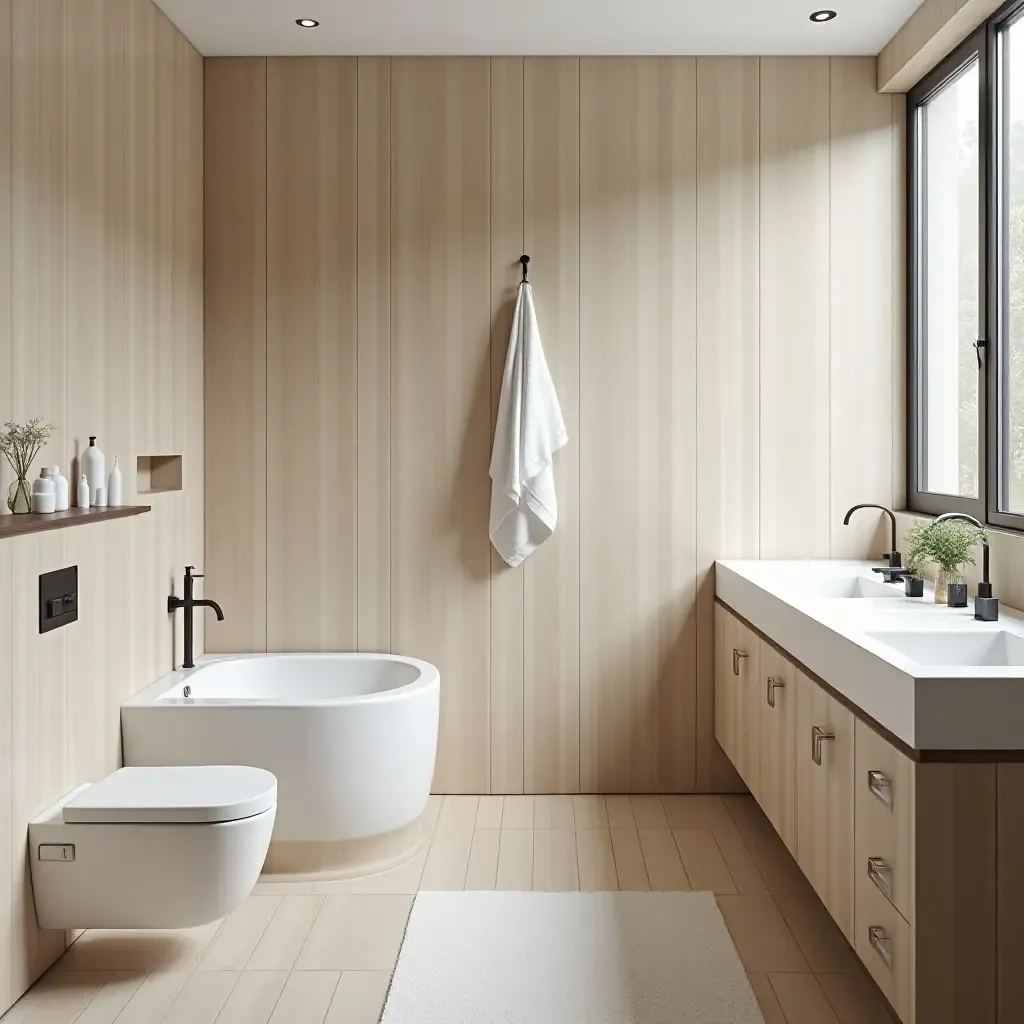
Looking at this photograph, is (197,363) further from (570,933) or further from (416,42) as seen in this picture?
(570,933)

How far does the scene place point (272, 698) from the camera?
3395 millimetres

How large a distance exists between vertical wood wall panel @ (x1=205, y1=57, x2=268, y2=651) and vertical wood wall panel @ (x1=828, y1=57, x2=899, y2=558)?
6.71 feet

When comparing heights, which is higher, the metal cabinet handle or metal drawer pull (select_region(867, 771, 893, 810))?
the metal cabinet handle

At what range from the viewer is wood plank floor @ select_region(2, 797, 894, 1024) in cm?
234

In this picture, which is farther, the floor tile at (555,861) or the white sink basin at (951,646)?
the floor tile at (555,861)

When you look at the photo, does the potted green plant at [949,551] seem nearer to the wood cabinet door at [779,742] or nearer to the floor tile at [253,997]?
the wood cabinet door at [779,742]

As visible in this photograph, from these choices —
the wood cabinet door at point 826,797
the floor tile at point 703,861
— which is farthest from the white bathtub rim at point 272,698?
the wood cabinet door at point 826,797

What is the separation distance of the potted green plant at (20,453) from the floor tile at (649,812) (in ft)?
7.04

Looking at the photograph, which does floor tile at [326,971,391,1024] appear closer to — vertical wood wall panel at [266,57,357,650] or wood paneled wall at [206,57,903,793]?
wood paneled wall at [206,57,903,793]

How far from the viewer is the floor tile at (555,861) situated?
301 cm

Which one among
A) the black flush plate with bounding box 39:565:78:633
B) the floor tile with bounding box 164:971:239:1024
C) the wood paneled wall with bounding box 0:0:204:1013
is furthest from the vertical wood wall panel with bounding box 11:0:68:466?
the floor tile with bounding box 164:971:239:1024

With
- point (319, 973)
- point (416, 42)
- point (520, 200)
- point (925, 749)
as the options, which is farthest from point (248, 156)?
point (925, 749)

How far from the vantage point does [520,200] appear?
147 inches

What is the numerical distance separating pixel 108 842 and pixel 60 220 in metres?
1.54
